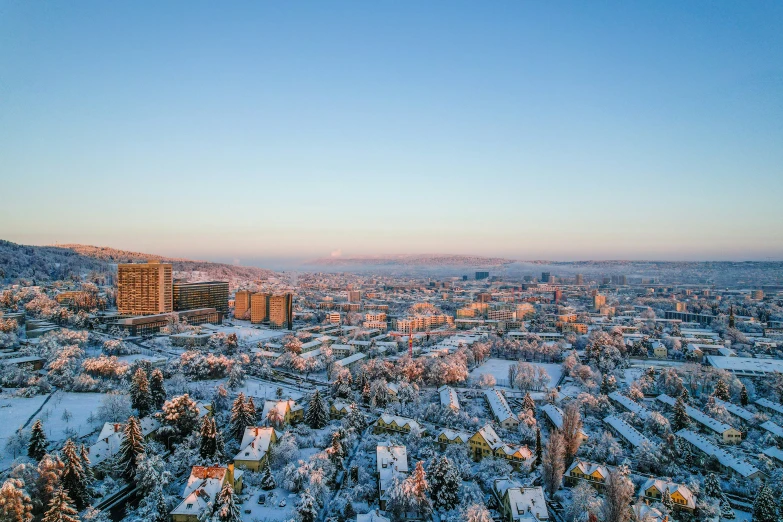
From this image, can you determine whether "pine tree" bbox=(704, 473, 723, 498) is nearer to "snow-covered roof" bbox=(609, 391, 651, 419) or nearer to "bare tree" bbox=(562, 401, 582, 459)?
"bare tree" bbox=(562, 401, 582, 459)

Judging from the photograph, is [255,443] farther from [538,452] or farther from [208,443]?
[538,452]

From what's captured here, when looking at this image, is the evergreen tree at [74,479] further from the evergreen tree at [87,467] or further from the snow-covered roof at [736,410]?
the snow-covered roof at [736,410]

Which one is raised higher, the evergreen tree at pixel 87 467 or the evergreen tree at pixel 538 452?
the evergreen tree at pixel 87 467

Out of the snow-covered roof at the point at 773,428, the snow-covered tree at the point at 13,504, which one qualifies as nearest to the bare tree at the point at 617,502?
the snow-covered roof at the point at 773,428

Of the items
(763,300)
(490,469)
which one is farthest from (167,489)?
(763,300)

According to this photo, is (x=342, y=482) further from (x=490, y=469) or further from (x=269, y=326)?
(x=269, y=326)

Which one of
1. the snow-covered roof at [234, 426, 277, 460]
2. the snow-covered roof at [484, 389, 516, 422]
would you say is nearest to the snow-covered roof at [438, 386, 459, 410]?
the snow-covered roof at [484, 389, 516, 422]
